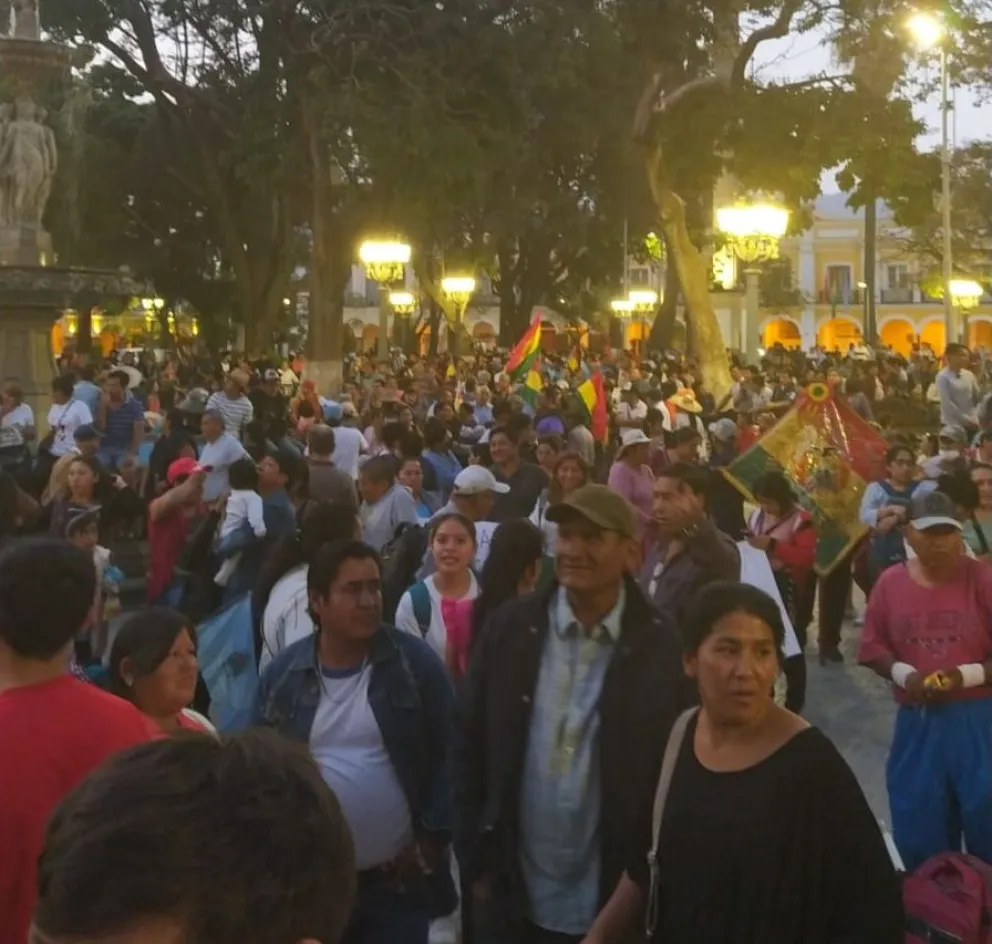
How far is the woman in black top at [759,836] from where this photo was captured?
3.00 m

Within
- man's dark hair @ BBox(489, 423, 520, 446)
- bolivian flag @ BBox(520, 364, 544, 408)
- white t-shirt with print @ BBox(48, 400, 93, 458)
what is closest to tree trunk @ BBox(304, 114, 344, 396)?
bolivian flag @ BBox(520, 364, 544, 408)

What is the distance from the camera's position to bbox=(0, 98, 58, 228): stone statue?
17453 millimetres

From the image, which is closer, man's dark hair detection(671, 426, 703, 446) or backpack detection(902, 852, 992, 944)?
backpack detection(902, 852, 992, 944)

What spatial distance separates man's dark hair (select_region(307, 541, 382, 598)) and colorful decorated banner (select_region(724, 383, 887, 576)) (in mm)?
5519

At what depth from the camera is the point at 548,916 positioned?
3799mm

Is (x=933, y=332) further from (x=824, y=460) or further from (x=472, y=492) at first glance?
(x=472, y=492)

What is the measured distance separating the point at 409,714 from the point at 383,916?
0.53 metres

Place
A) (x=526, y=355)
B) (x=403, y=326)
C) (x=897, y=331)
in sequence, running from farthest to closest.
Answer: (x=897, y=331)
(x=403, y=326)
(x=526, y=355)

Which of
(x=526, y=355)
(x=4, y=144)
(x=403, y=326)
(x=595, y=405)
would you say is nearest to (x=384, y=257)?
(x=526, y=355)

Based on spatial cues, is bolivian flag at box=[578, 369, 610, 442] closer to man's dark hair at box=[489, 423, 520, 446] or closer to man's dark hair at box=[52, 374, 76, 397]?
man's dark hair at box=[52, 374, 76, 397]

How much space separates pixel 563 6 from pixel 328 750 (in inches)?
785

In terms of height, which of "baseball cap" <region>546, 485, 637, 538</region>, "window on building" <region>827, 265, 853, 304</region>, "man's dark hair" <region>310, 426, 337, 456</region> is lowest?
"man's dark hair" <region>310, 426, 337, 456</region>

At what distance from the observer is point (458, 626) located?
565 cm

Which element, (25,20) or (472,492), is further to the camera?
(25,20)
